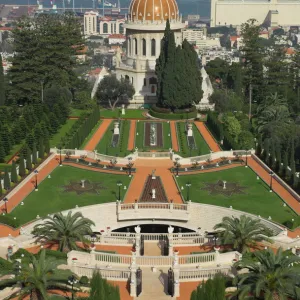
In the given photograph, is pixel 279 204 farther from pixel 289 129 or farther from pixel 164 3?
pixel 164 3

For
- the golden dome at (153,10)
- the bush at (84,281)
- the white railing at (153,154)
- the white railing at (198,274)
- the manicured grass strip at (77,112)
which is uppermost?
the golden dome at (153,10)

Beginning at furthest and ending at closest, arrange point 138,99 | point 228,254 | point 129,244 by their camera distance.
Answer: point 138,99
point 129,244
point 228,254

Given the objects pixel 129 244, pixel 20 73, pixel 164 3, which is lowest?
pixel 129 244

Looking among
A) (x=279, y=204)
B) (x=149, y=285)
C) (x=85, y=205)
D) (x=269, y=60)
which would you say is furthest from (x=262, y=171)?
(x=269, y=60)

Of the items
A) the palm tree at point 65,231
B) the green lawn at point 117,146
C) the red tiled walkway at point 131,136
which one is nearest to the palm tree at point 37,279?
the palm tree at point 65,231

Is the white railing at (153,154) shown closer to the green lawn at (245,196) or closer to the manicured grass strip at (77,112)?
the green lawn at (245,196)

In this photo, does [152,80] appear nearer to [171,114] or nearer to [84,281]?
[171,114]

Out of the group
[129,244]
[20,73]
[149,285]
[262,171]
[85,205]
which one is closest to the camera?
[149,285]
